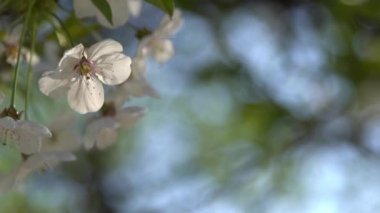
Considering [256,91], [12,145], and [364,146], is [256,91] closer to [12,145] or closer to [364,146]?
[364,146]

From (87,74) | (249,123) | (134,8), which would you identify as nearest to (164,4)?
(87,74)

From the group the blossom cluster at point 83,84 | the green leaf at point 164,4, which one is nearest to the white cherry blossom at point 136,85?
the blossom cluster at point 83,84

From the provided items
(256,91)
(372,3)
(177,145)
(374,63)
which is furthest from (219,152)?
(372,3)

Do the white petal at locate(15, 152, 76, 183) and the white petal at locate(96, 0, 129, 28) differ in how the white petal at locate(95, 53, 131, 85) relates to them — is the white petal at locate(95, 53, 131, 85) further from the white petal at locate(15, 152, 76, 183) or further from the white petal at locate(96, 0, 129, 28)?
the white petal at locate(15, 152, 76, 183)

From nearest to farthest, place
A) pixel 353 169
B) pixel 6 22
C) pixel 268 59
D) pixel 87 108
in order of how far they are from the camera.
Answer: pixel 87 108, pixel 6 22, pixel 268 59, pixel 353 169

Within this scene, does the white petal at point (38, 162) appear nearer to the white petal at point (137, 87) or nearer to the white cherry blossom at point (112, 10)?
the white petal at point (137, 87)

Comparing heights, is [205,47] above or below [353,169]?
below
